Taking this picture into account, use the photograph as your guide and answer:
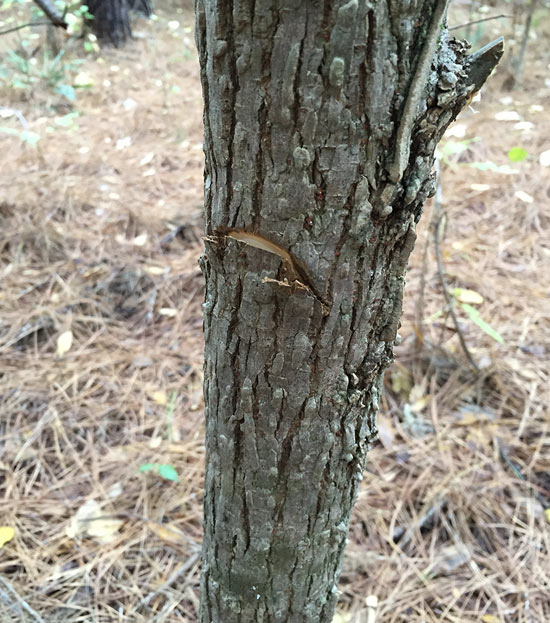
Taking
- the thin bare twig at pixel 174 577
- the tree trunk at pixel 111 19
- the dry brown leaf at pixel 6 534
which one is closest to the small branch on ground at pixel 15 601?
the dry brown leaf at pixel 6 534

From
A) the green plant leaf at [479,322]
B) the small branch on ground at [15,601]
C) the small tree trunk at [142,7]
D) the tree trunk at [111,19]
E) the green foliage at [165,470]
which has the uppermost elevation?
the small tree trunk at [142,7]

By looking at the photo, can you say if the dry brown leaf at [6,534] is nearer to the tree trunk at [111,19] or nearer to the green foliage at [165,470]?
the green foliage at [165,470]

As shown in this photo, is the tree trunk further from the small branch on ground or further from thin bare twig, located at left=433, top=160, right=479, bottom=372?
the small branch on ground

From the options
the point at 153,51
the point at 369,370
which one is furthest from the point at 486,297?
the point at 153,51

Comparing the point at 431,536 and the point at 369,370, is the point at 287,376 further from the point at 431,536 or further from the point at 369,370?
the point at 431,536

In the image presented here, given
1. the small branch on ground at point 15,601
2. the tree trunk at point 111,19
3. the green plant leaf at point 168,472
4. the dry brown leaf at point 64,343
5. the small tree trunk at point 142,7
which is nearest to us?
the small branch on ground at point 15,601

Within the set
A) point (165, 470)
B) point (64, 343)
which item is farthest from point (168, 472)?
point (64, 343)

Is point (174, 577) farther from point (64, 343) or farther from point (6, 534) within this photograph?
point (64, 343)

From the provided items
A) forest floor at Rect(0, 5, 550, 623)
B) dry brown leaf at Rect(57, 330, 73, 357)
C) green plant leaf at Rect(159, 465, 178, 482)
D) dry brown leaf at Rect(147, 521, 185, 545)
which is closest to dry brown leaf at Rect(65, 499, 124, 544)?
forest floor at Rect(0, 5, 550, 623)
